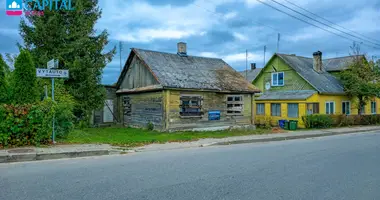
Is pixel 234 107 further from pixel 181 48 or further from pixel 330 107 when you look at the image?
pixel 330 107

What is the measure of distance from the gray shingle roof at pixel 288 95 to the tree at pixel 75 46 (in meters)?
17.3

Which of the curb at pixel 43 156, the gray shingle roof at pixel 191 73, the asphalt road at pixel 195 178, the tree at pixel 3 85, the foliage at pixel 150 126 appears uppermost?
the gray shingle roof at pixel 191 73

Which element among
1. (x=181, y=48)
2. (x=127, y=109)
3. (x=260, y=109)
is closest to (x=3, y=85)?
(x=127, y=109)

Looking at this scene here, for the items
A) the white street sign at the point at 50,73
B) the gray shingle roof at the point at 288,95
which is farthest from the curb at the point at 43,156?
the gray shingle roof at the point at 288,95

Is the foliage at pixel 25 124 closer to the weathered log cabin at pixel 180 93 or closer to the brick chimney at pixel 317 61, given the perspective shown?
the weathered log cabin at pixel 180 93

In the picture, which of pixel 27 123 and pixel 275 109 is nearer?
pixel 27 123

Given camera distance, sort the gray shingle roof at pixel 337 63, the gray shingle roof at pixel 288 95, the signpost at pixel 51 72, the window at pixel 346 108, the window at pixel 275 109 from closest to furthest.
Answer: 1. the signpost at pixel 51 72
2. the gray shingle roof at pixel 288 95
3. the window at pixel 275 109
4. the window at pixel 346 108
5. the gray shingle roof at pixel 337 63

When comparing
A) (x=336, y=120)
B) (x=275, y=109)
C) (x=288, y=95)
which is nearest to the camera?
→ (x=336, y=120)

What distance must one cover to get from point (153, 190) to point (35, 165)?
4.09 m

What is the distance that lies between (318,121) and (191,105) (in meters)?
11.3

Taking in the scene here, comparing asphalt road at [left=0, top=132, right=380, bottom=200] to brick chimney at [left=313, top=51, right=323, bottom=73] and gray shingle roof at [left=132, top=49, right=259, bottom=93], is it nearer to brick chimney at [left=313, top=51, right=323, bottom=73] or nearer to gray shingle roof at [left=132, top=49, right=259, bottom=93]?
gray shingle roof at [left=132, top=49, right=259, bottom=93]

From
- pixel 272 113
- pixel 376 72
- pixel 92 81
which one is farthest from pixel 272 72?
pixel 92 81

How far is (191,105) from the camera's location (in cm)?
1848

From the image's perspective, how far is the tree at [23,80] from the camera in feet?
35.8
